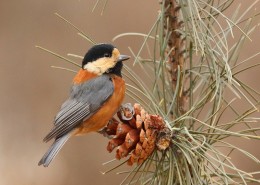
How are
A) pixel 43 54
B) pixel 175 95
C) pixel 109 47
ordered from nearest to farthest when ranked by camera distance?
pixel 175 95
pixel 109 47
pixel 43 54

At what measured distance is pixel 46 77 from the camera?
148 inches

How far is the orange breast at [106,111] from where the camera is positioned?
1710 mm

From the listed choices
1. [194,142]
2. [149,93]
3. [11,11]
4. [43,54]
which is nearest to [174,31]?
[149,93]

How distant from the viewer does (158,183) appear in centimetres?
152

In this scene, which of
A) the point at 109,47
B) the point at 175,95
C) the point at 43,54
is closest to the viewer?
the point at 175,95

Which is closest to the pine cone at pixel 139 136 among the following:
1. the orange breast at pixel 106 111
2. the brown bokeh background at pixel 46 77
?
the orange breast at pixel 106 111

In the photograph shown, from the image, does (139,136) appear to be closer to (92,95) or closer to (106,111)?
(106,111)

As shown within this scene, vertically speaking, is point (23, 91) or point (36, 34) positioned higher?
point (36, 34)

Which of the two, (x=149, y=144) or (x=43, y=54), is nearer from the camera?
(x=149, y=144)

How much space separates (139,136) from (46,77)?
242cm

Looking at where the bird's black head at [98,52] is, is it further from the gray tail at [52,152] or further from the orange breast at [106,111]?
the gray tail at [52,152]

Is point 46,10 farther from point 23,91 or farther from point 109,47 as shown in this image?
point 109,47

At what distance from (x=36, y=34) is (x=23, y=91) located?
12.8 inches

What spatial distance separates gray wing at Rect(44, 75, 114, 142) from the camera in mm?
1802
